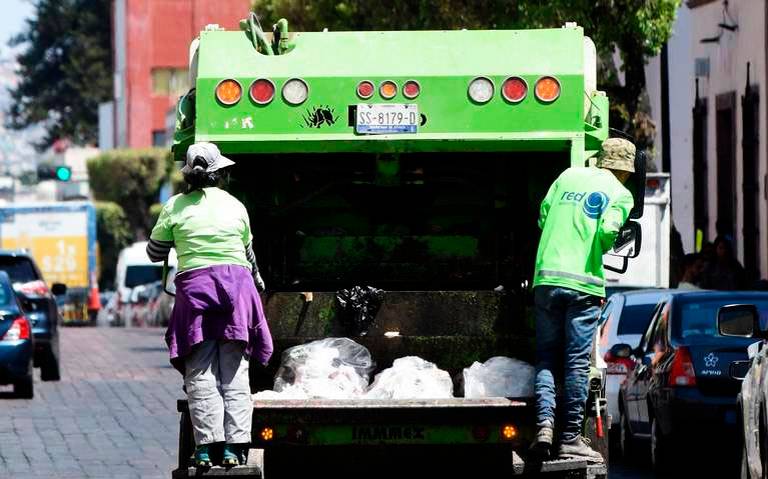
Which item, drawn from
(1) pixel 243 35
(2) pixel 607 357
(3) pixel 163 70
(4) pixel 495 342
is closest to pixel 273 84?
(1) pixel 243 35

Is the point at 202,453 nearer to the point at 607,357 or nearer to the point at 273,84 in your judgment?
the point at 273,84

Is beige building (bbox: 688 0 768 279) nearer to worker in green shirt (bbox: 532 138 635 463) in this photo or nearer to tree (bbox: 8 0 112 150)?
worker in green shirt (bbox: 532 138 635 463)

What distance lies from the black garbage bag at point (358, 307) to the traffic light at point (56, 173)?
37849 mm

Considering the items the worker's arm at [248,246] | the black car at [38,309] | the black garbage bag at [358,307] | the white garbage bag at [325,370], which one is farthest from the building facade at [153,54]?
the worker's arm at [248,246]

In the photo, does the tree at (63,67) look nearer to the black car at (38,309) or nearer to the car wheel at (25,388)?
the black car at (38,309)

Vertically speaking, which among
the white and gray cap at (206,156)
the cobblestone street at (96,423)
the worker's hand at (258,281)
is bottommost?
the cobblestone street at (96,423)

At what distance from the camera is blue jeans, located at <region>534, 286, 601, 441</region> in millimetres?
9719

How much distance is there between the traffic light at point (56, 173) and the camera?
48.2 m

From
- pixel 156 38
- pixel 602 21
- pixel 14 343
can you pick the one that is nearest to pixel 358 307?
pixel 14 343

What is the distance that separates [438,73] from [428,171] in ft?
2.97

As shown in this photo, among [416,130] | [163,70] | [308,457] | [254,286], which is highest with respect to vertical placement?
[163,70]

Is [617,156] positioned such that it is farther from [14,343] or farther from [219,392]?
[14,343]

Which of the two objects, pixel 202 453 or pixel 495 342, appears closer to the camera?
pixel 202 453

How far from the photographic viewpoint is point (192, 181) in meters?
9.81
